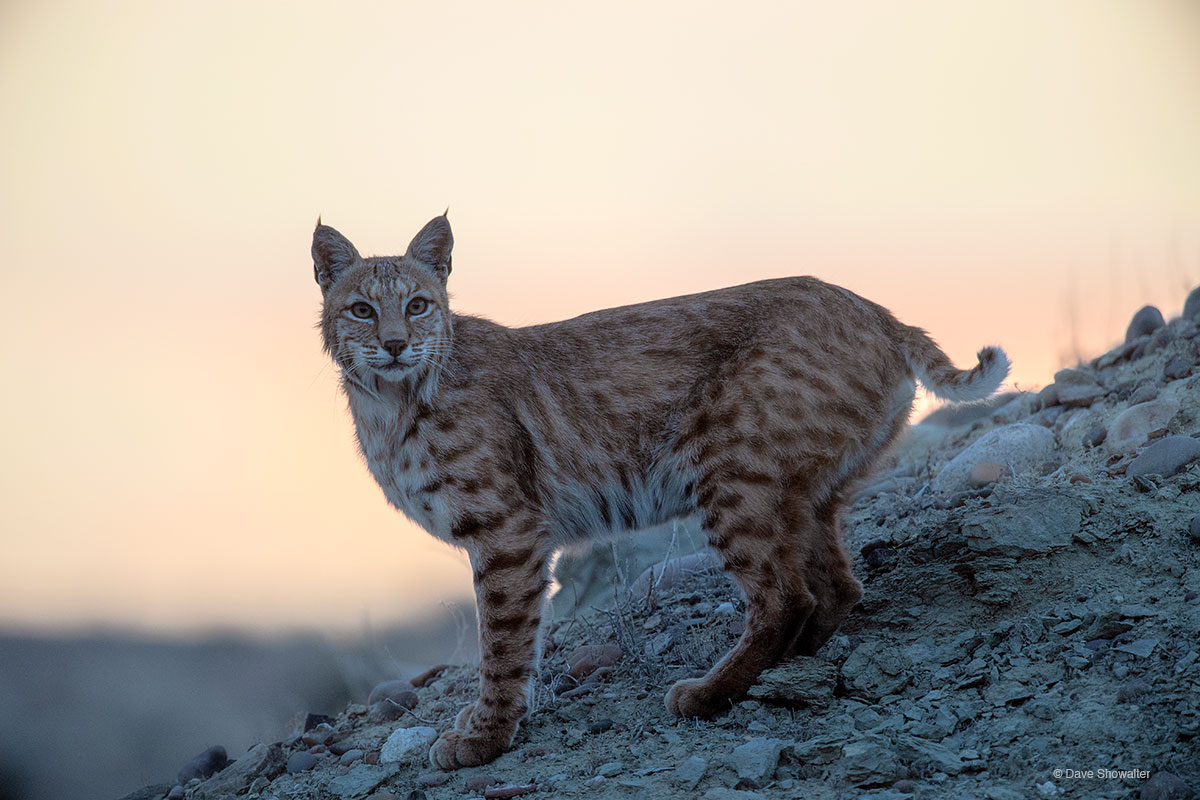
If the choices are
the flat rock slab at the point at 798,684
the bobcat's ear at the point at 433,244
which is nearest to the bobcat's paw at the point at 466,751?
the flat rock slab at the point at 798,684

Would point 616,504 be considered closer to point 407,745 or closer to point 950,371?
point 407,745

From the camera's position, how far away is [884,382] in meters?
5.10

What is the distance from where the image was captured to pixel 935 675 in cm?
457

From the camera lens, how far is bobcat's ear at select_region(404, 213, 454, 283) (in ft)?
18.0

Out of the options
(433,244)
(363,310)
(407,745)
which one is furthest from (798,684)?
(433,244)

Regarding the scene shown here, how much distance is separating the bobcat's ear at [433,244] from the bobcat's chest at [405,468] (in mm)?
900

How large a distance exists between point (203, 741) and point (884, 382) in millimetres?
5029

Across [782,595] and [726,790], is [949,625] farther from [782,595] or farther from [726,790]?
[726,790]

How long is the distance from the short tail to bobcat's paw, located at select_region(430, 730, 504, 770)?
290cm

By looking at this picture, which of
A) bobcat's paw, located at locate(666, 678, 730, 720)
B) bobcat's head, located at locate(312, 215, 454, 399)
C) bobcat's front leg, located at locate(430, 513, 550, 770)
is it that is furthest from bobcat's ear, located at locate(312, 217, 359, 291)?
bobcat's paw, located at locate(666, 678, 730, 720)

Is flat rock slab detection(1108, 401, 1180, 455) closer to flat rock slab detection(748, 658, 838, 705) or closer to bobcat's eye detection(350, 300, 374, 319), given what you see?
flat rock slab detection(748, 658, 838, 705)

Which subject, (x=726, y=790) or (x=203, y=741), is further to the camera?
(x=203, y=741)

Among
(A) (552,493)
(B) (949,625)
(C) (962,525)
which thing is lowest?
(B) (949,625)

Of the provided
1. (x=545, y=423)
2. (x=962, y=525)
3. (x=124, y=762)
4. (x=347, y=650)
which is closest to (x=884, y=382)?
(x=962, y=525)
